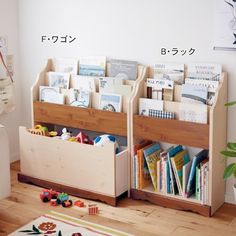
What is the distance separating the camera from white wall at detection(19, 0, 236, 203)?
3.04m

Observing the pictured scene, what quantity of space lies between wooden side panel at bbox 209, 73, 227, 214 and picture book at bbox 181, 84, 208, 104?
11 cm

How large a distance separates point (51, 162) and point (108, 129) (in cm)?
46

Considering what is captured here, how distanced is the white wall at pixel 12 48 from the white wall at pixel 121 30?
0.17ft

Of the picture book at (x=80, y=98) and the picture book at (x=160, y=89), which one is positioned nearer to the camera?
the picture book at (x=160, y=89)

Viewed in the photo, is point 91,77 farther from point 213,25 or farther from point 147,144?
point 213,25

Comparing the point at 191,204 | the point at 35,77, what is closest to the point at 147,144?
the point at 191,204

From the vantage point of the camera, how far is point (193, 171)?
3.00m

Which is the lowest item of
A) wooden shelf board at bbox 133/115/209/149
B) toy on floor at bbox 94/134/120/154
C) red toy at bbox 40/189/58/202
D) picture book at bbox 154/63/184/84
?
red toy at bbox 40/189/58/202

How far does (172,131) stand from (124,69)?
1.92 feet

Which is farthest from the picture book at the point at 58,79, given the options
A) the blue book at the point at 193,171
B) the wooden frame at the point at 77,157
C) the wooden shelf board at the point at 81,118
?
the blue book at the point at 193,171

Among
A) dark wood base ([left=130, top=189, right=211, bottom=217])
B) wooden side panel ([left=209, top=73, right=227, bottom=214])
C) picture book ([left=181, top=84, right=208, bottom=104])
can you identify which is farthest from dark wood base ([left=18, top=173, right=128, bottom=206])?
picture book ([left=181, top=84, right=208, bottom=104])

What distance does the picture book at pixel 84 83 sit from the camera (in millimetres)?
3410

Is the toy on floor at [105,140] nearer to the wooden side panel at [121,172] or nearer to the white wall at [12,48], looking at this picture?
the wooden side panel at [121,172]

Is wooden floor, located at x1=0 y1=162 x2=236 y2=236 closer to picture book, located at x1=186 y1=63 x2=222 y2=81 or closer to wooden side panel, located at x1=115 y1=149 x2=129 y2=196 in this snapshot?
wooden side panel, located at x1=115 y1=149 x2=129 y2=196
